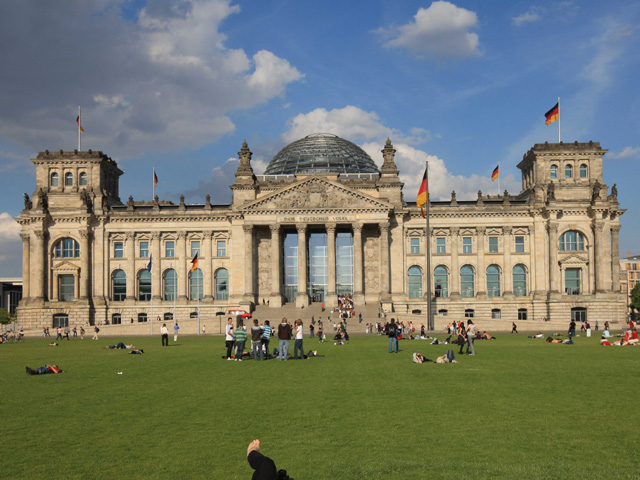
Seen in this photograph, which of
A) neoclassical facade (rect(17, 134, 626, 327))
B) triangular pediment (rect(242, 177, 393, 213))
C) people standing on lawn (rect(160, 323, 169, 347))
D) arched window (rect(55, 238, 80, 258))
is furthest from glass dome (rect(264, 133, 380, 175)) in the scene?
people standing on lawn (rect(160, 323, 169, 347))

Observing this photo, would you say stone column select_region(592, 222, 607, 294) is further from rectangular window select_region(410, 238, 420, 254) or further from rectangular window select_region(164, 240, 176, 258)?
rectangular window select_region(164, 240, 176, 258)

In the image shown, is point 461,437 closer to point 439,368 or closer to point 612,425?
point 612,425

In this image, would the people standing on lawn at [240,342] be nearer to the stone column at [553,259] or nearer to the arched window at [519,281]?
the stone column at [553,259]

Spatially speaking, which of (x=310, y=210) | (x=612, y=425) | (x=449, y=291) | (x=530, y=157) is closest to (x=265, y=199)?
(x=310, y=210)

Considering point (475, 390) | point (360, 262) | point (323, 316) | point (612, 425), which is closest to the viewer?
point (612, 425)

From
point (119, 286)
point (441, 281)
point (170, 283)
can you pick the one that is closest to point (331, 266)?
point (441, 281)

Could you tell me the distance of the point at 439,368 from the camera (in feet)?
94.9

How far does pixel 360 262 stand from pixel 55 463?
246 feet

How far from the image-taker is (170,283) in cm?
9362

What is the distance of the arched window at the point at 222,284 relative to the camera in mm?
93125

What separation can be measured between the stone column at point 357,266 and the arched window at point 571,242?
27.0 metres

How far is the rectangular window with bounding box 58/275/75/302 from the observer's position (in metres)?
92.5

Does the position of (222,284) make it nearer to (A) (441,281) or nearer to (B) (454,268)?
(A) (441,281)

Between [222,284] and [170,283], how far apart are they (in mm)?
7277
